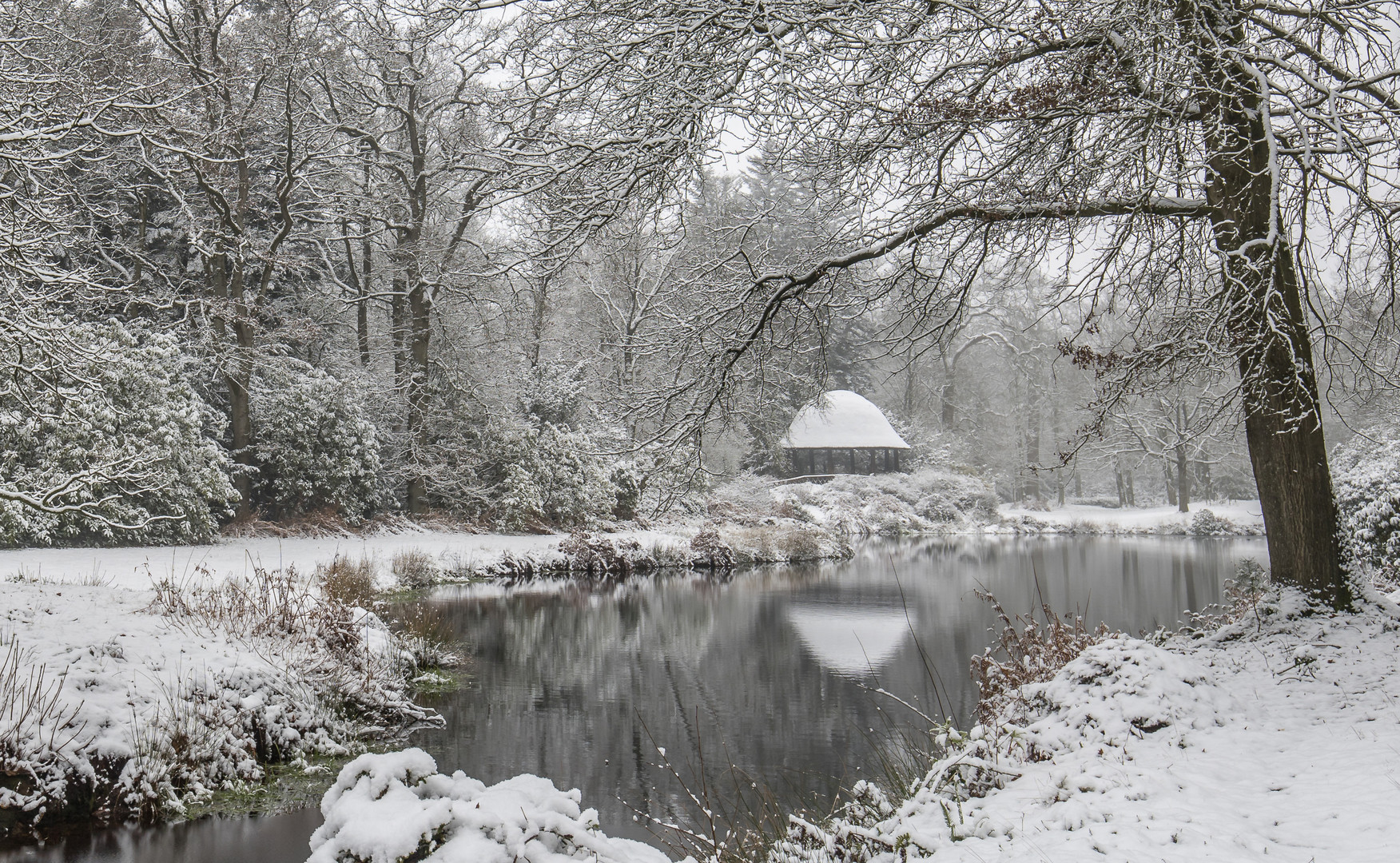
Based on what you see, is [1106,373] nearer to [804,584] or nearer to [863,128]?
[863,128]

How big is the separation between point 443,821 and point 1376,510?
42.1 ft

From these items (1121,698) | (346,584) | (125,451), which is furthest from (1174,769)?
(125,451)

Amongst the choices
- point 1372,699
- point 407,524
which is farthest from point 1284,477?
point 407,524

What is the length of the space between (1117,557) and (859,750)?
1875 cm

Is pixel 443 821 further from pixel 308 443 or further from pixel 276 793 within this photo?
pixel 308 443

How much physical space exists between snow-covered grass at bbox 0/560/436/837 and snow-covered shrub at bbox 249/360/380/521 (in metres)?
10.1

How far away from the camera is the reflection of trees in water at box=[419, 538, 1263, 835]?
7.95m

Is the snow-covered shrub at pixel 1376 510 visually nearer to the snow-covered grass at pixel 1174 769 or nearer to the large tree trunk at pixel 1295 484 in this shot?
the large tree trunk at pixel 1295 484

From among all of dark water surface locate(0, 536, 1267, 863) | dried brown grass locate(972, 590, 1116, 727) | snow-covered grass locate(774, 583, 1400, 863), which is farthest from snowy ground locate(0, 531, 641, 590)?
snow-covered grass locate(774, 583, 1400, 863)

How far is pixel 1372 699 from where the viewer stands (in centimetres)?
514

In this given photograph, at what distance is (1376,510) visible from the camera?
38.7 ft

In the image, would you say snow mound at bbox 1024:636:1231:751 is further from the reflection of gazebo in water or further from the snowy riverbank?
the reflection of gazebo in water

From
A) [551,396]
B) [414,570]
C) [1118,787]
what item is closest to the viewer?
[1118,787]

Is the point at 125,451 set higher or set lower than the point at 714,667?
higher
